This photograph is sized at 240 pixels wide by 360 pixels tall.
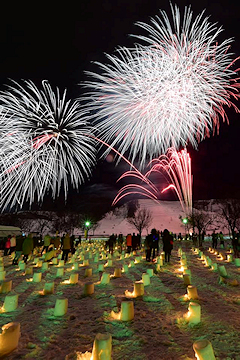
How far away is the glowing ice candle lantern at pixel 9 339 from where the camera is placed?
3139 millimetres

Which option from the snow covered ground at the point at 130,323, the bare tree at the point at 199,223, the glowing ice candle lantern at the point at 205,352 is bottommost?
the snow covered ground at the point at 130,323

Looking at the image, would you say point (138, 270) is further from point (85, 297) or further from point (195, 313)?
point (195, 313)

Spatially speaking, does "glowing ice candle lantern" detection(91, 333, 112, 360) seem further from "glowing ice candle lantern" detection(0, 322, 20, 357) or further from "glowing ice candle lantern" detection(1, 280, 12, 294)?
"glowing ice candle lantern" detection(1, 280, 12, 294)

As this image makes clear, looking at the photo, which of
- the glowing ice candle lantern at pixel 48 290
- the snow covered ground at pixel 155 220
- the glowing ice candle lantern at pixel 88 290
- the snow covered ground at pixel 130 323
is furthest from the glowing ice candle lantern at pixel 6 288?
the snow covered ground at pixel 155 220

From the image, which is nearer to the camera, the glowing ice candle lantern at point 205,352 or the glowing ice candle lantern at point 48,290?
the glowing ice candle lantern at point 205,352

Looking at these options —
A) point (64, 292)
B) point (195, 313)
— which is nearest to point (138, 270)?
point (64, 292)

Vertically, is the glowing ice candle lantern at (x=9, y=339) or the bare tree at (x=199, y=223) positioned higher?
the bare tree at (x=199, y=223)

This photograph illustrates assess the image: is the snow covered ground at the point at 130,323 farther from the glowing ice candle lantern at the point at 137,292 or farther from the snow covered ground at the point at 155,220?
the snow covered ground at the point at 155,220

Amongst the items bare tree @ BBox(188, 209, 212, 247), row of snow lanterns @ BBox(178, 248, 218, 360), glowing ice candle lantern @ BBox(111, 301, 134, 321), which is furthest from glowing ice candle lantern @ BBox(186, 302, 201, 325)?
bare tree @ BBox(188, 209, 212, 247)

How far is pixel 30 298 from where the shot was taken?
5.73 metres

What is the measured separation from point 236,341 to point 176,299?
82.2 inches

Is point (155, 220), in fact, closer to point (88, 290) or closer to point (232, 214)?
point (232, 214)

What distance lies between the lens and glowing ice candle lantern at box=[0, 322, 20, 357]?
124 inches

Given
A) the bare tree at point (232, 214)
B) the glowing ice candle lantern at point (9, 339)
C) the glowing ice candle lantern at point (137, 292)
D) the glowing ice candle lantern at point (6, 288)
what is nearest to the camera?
the glowing ice candle lantern at point (9, 339)
